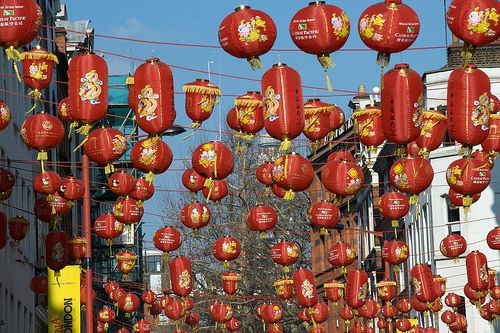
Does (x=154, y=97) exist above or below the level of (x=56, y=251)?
above

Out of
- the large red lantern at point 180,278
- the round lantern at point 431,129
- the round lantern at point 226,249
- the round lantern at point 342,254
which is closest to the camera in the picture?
the round lantern at point 431,129

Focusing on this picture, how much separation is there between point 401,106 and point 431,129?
556 centimetres

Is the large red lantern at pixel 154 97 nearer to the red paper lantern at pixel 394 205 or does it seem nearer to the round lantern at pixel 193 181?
the round lantern at pixel 193 181

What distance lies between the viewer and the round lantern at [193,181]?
120 ft

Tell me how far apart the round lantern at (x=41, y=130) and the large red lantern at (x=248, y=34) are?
4290mm

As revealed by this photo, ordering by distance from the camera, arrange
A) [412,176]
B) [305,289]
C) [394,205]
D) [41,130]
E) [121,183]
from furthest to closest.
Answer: [305,289], [394,205], [121,183], [412,176], [41,130]

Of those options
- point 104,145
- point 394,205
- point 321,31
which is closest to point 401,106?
point 321,31

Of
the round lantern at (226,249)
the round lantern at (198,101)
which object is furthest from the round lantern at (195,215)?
the round lantern at (198,101)

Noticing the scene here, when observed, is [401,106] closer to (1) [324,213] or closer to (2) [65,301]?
(1) [324,213]

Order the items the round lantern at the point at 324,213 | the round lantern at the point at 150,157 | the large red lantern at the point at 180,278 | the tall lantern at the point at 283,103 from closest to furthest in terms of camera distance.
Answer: the tall lantern at the point at 283,103, the round lantern at the point at 150,157, the round lantern at the point at 324,213, the large red lantern at the point at 180,278

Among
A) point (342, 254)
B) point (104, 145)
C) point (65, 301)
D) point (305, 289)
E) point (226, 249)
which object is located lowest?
point (65, 301)

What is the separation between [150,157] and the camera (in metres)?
29.7

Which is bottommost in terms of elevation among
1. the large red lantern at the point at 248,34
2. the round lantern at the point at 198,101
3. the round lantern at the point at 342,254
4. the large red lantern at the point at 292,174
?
the round lantern at the point at 342,254

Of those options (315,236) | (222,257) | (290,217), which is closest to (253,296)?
(290,217)
